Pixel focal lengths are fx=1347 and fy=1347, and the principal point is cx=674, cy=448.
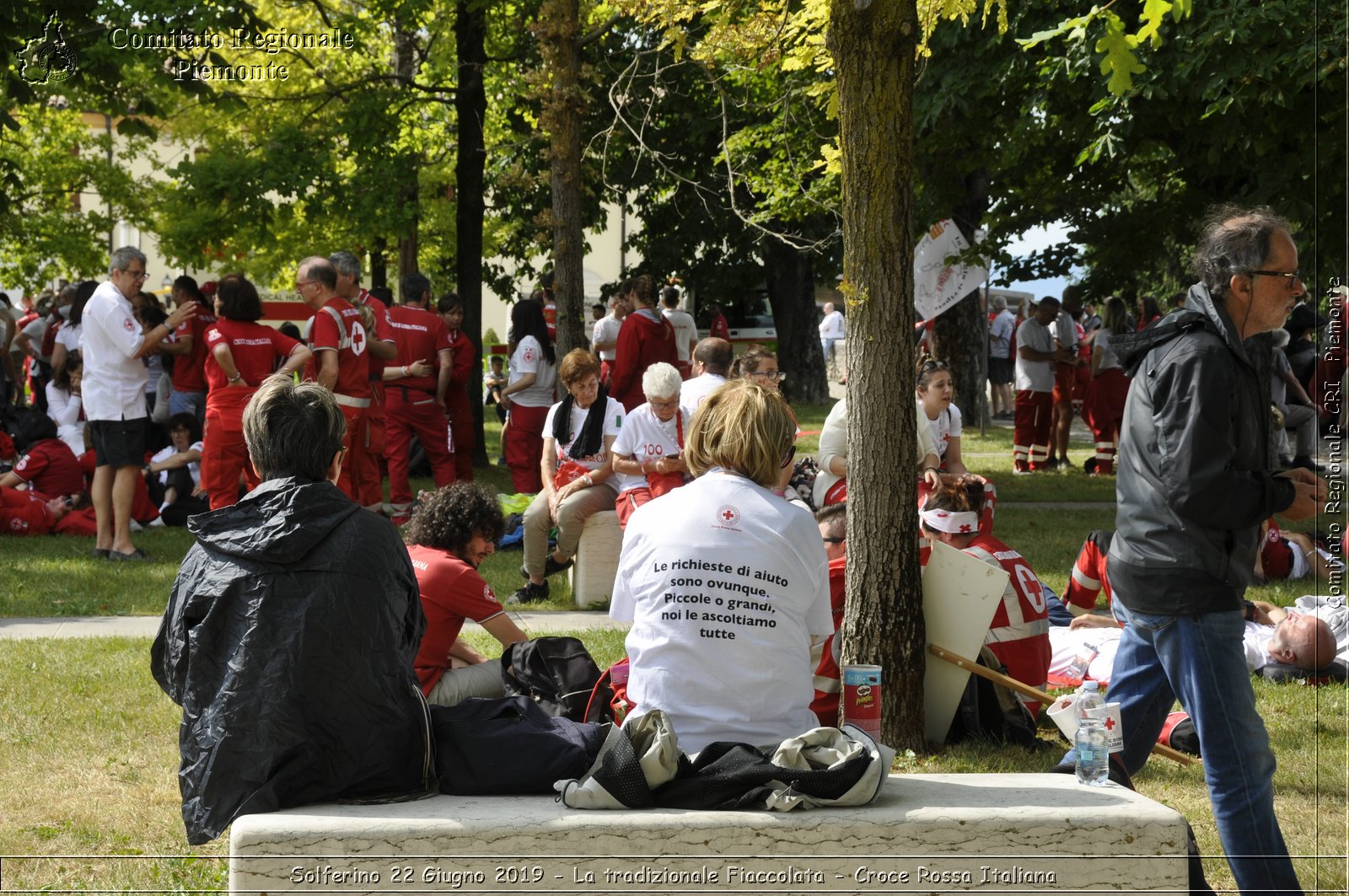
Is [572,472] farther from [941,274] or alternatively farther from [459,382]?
[941,274]

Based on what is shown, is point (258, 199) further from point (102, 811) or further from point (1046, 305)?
point (102, 811)

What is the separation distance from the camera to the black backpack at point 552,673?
5.32m

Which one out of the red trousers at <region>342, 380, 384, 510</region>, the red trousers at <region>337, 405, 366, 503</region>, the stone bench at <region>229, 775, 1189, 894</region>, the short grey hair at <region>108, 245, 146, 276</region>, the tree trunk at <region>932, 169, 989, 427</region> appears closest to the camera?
the stone bench at <region>229, 775, 1189, 894</region>

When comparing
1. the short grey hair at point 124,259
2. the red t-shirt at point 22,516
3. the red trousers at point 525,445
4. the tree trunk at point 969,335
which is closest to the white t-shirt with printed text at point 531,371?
the red trousers at point 525,445

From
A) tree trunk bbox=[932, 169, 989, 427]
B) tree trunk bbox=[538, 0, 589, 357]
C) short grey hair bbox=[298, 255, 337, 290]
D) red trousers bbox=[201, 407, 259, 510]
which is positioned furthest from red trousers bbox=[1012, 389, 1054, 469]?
red trousers bbox=[201, 407, 259, 510]

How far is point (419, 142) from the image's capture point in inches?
892

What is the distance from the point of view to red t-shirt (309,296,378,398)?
912 cm

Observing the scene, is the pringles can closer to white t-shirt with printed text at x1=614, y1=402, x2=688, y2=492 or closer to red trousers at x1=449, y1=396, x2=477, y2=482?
white t-shirt with printed text at x1=614, y1=402, x2=688, y2=492

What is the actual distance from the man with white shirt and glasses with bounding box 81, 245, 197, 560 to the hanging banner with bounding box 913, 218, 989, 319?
22.6ft

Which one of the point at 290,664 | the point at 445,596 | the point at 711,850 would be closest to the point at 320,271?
the point at 445,596

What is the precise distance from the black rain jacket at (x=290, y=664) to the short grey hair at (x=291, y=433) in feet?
0.41

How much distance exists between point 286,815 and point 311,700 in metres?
0.29

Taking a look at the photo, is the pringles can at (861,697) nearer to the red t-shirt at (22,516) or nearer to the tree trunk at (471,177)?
the red t-shirt at (22,516)

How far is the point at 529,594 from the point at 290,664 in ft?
17.8
